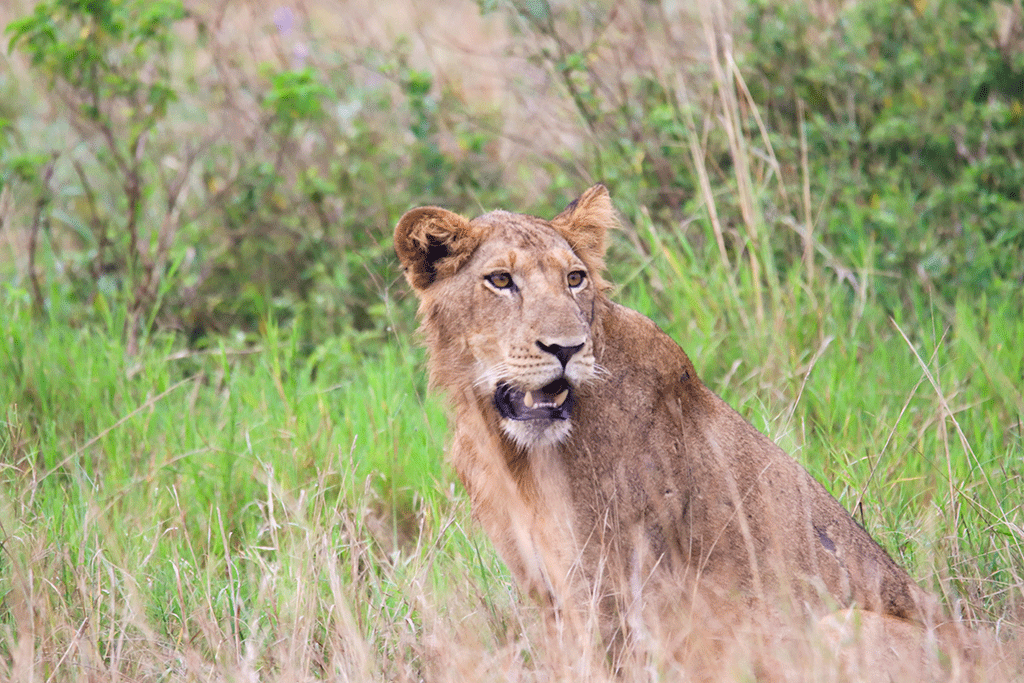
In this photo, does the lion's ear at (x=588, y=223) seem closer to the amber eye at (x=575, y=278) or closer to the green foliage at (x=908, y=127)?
the amber eye at (x=575, y=278)

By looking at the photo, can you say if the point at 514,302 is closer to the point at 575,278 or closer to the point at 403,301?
the point at 575,278

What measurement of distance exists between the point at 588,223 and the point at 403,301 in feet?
9.22

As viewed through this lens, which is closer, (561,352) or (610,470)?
(561,352)

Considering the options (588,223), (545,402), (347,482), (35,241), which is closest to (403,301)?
(35,241)

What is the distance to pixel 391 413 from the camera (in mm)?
4867

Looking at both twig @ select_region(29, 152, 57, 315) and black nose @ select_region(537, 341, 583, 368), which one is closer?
black nose @ select_region(537, 341, 583, 368)

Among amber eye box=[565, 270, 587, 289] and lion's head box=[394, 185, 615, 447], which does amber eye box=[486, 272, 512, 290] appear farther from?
amber eye box=[565, 270, 587, 289]

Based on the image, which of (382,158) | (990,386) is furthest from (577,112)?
(990,386)

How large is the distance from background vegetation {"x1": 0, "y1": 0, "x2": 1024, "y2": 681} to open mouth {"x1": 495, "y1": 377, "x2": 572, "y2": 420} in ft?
2.04

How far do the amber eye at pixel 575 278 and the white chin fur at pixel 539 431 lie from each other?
1.61 feet

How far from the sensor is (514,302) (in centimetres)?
337

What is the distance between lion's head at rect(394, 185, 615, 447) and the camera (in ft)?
10.5

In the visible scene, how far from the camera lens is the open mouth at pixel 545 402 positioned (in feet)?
10.6

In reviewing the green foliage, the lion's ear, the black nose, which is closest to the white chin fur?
the black nose
